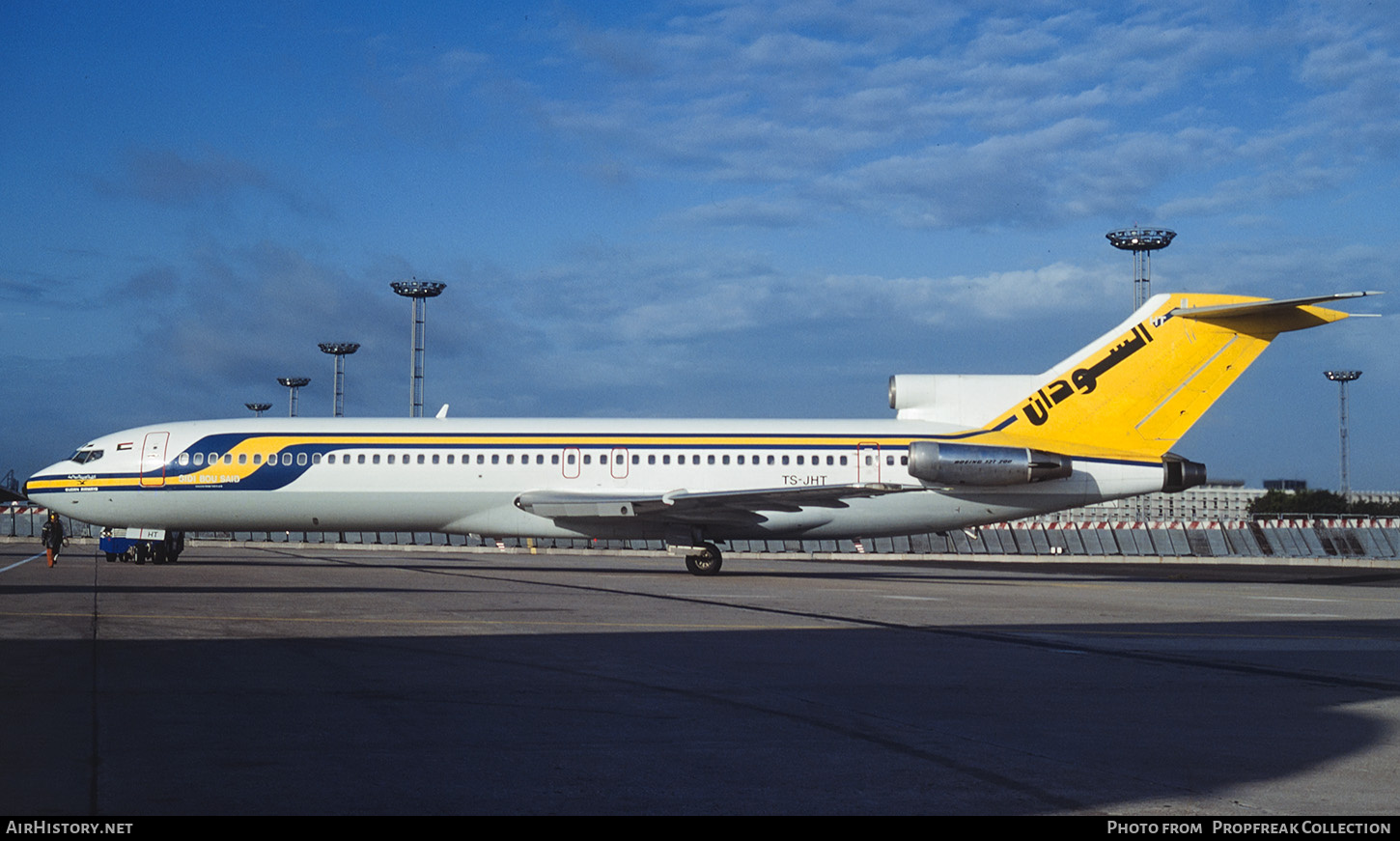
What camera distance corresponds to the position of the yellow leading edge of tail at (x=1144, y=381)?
30.4 m

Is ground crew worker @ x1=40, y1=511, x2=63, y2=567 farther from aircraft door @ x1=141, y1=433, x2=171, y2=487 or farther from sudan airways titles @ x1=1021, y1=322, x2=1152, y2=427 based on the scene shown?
sudan airways titles @ x1=1021, y1=322, x2=1152, y2=427

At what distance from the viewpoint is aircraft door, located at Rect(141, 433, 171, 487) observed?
3002 centimetres

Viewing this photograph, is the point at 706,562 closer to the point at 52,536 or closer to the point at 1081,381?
the point at 1081,381

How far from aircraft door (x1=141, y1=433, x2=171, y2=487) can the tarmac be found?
36.2 feet

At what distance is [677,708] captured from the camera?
8852mm

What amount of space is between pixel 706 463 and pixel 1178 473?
37.8ft

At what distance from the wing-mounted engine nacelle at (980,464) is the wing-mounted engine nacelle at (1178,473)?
2.75 metres

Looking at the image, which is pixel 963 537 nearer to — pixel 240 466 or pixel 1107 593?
pixel 1107 593

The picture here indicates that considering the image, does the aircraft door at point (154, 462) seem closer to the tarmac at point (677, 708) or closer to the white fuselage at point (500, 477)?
the white fuselage at point (500, 477)

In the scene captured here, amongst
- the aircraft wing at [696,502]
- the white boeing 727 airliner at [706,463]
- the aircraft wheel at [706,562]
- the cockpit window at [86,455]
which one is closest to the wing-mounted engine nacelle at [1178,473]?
the white boeing 727 airliner at [706,463]

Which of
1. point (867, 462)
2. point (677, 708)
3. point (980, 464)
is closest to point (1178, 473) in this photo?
point (980, 464)
